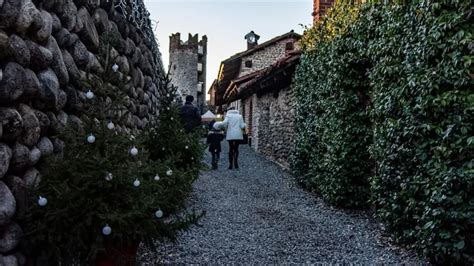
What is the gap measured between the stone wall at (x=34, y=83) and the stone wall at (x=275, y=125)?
686 cm

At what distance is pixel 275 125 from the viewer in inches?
460

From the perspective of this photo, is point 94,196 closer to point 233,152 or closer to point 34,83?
point 34,83

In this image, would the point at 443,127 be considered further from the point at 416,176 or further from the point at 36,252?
the point at 36,252

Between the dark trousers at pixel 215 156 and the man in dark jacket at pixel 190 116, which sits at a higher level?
the man in dark jacket at pixel 190 116

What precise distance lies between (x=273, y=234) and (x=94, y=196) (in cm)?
241

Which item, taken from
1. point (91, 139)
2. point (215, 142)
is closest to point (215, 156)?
point (215, 142)

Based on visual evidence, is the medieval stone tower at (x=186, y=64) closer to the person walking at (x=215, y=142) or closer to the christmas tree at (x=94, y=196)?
the person walking at (x=215, y=142)

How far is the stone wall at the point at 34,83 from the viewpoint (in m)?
1.96

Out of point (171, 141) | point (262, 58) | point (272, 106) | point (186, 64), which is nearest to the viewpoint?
point (171, 141)

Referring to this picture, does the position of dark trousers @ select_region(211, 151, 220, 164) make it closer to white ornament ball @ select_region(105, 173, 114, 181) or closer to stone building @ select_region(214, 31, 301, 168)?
stone building @ select_region(214, 31, 301, 168)

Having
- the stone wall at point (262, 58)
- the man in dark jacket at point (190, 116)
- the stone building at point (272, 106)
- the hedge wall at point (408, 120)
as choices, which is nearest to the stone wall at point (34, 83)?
the hedge wall at point (408, 120)

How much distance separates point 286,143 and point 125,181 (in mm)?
8371

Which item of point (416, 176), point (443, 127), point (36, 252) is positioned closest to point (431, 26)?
point (443, 127)

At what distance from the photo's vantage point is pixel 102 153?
2.44 meters
